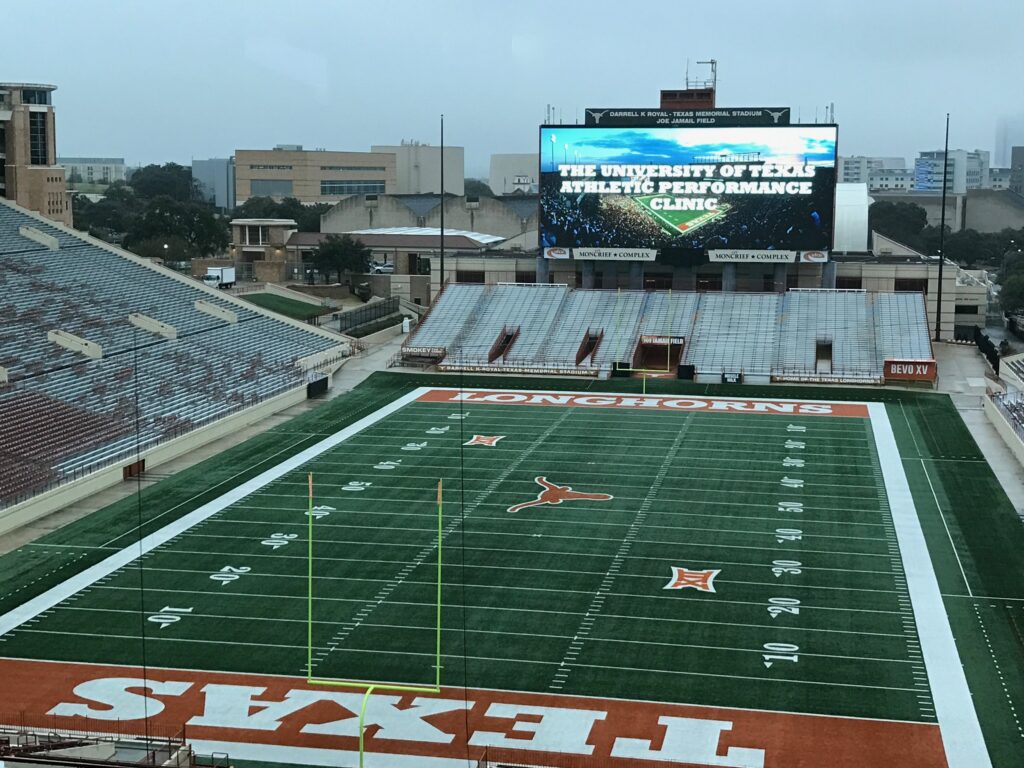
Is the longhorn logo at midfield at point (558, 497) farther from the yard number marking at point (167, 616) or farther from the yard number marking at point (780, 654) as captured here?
the yard number marking at point (780, 654)

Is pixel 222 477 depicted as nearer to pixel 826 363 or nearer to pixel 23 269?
pixel 23 269

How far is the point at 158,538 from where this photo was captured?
24.9 m

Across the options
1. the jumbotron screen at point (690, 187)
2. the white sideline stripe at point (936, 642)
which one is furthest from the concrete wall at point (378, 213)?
the white sideline stripe at point (936, 642)

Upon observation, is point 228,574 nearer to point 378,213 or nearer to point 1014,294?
point 1014,294

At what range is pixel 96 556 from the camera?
78.4ft

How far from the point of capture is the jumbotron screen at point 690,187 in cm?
4659

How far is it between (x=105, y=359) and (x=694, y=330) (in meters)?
19.0

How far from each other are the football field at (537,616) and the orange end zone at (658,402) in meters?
5.94

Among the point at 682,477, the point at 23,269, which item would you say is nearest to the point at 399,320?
the point at 23,269

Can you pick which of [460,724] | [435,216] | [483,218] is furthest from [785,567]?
[435,216]

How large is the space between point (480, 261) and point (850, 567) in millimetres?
31319

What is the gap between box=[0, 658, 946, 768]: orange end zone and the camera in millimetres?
15836

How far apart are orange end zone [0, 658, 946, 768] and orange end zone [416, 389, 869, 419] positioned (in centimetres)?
2140

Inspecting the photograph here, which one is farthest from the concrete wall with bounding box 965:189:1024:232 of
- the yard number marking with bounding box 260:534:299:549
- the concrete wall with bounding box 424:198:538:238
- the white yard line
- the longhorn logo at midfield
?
the yard number marking with bounding box 260:534:299:549
